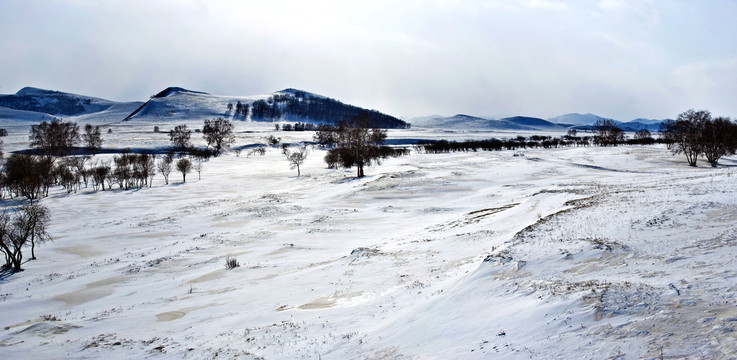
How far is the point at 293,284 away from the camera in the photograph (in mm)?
15453

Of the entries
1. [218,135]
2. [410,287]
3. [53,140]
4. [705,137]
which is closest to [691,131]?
[705,137]

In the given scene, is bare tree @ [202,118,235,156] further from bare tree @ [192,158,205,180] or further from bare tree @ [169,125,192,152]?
bare tree @ [192,158,205,180]

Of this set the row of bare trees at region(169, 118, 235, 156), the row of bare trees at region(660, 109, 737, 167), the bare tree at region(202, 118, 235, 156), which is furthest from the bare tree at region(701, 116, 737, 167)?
the bare tree at region(202, 118, 235, 156)

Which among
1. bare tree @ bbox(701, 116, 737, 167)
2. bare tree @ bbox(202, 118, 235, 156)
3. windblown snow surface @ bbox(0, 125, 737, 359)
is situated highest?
bare tree @ bbox(202, 118, 235, 156)

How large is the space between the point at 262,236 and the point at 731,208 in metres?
24.5

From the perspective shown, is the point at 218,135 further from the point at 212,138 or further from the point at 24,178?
the point at 24,178

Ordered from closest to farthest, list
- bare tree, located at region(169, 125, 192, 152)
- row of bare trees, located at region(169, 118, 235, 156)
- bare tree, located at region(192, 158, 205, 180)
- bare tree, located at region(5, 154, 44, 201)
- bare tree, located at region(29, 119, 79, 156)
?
bare tree, located at region(5, 154, 44, 201), bare tree, located at region(192, 158, 205, 180), bare tree, located at region(29, 119, 79, 156), bare tree, located at region(169, 125, 192, 152), row of bare trees, located at region(169, 118, 235, 156)

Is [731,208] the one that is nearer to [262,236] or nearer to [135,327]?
[135,327]

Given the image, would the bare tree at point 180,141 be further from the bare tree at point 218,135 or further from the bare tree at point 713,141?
the bare tree at point 713,141

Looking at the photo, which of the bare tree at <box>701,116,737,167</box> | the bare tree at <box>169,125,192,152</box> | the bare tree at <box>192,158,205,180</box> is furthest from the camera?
the bare tree at <box>169,125,192,152</box>

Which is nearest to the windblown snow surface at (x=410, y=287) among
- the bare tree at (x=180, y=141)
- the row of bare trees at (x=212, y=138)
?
the bare tree at (x=180, y=141)

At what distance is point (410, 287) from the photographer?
12.7 meters

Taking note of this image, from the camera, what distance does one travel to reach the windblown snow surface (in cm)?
756

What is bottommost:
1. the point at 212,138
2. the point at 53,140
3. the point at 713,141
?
the point at 713,141
